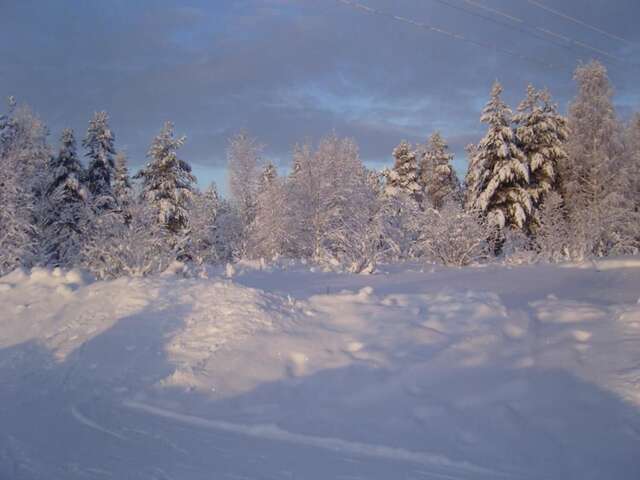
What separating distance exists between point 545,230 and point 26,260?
19.7 m

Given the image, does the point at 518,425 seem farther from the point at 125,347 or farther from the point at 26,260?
the point at 26,260

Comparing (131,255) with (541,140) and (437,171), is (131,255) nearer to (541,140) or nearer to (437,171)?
(541,140)

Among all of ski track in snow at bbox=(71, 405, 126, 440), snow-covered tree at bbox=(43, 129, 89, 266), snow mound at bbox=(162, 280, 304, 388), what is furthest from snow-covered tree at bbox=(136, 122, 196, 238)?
ski track in snow at bbox=(71, 405, 126, 440)

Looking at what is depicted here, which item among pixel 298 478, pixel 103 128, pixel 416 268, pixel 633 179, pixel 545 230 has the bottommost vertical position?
pixel 298 478

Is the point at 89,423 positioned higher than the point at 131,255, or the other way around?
the point at 131,255

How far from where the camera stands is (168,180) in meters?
29.2

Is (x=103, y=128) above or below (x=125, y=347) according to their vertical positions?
above

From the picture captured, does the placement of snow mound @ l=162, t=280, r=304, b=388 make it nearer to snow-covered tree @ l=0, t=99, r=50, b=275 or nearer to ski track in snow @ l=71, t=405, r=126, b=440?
ski track in snow @ l=71, t=405, r=126, b=440

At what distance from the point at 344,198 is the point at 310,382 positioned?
58.8 ft

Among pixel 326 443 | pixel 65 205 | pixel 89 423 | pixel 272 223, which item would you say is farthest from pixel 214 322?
pixel 65 205

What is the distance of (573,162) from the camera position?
25.5 meters

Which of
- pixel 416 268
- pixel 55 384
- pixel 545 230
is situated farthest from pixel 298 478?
pixel 545 230

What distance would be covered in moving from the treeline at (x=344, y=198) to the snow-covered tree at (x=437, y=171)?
3548mm

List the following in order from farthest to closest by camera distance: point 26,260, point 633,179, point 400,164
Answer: point 400,164 < point 633,179 < point 26,260
